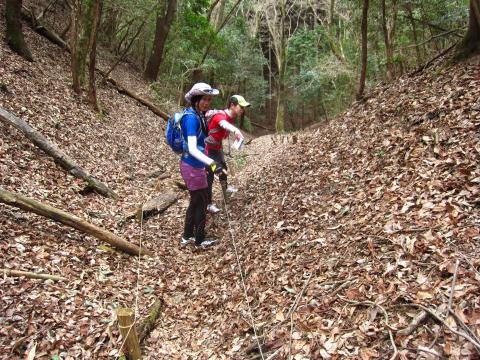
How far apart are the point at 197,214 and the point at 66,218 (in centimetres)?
185

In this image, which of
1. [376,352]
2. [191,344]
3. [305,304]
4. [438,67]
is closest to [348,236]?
[305,304]

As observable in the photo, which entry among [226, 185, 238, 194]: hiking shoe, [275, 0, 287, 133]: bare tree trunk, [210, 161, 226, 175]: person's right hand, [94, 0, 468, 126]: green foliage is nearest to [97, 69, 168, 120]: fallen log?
[94, 0, 468, 126]: green foliage

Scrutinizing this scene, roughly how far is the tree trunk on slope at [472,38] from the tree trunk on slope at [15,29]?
9947mm

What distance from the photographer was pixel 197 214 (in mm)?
6059

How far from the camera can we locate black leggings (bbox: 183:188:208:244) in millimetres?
5977

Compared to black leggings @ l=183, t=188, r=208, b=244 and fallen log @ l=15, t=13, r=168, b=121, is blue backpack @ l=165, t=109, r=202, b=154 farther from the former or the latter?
fallen log @ l=15, t=13, r=168, b=121

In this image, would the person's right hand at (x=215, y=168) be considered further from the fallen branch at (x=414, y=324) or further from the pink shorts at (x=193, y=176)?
the fallen branch at (x=414, y=324)

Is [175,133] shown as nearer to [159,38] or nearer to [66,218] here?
[66,218]

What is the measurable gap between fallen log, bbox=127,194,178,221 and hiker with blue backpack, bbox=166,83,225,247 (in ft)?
3.81

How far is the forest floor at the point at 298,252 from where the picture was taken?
11.0ft

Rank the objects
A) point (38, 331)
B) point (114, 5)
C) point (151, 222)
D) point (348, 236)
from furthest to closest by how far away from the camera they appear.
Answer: point (114, 5), point (151, 222), point (348, 236), point (38, 331)

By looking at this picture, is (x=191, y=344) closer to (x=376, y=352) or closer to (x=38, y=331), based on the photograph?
(x=38, y=331)

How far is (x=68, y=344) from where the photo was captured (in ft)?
12.5

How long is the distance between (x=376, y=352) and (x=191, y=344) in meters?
1.97
